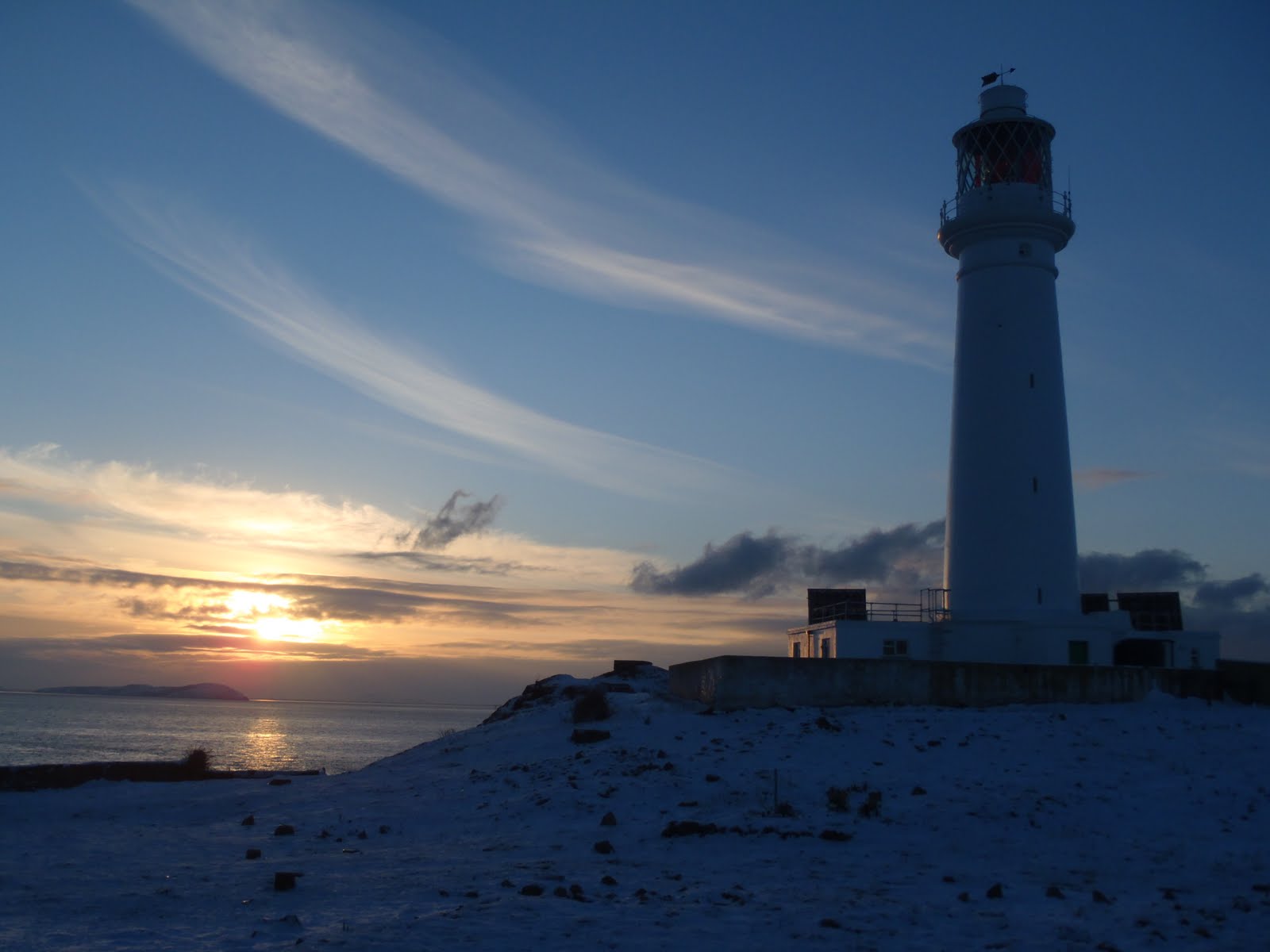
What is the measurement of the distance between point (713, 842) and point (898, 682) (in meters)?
11.0

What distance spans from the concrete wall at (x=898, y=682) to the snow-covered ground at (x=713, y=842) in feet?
2.09

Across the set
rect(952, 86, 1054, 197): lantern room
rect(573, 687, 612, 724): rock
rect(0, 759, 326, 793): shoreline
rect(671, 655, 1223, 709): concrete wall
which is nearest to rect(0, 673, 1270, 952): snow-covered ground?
rect(573, 687, 612, 724): rock

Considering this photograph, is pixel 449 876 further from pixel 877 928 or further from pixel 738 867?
pixel 877 928

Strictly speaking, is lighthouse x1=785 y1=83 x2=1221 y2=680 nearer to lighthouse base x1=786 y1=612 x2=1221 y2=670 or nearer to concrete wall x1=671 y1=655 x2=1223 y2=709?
lighthouse base x1=786 y1=612 x2=1221 y2=670

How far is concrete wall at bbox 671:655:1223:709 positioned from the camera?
80.7 feet

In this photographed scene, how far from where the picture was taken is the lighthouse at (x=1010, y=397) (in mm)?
31812

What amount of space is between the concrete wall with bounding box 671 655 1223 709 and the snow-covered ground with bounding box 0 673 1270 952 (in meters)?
0.64

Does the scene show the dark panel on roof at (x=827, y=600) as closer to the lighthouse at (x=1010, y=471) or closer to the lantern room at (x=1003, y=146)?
the lighthouse at (x=1010, y=471)

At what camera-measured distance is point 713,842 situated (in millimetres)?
15633

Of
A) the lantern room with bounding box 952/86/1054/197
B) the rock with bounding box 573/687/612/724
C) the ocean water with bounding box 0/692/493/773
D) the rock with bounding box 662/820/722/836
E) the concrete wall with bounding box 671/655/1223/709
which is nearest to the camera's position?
the rock with bounding box 662/820/722/836

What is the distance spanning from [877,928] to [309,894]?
6842 millimetres

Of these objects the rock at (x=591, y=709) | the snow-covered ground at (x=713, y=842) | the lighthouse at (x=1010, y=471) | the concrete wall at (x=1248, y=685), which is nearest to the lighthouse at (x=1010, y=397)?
the lighthouse at (x=1010, y=471)

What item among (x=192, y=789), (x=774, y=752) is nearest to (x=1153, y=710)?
(x=774, y=752)

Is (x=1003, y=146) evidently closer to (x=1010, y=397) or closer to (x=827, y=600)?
(x=1010, y=397)
